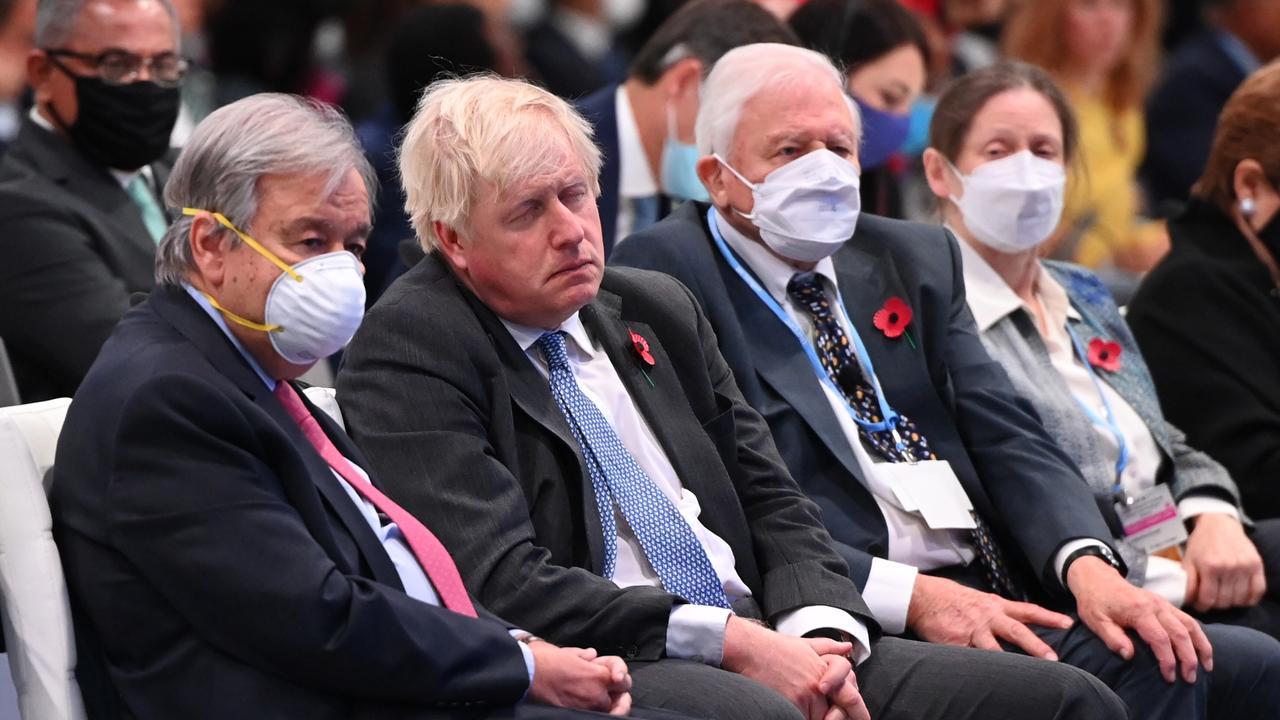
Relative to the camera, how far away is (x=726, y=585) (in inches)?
127

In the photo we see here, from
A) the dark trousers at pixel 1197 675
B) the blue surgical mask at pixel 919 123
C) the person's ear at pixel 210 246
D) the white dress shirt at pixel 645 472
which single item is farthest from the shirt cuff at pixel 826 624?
the blue surgical mask at pixel 919 123

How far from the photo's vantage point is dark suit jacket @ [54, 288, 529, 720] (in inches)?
99.7

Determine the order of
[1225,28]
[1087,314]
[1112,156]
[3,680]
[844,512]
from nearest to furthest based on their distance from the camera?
[3,680] < [844,512] < [1087,314] < [1112,156] < [1225,28]

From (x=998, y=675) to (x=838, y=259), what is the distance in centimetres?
110

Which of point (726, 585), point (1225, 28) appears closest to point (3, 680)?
point (726, 585)

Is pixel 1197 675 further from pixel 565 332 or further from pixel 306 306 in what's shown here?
pixel 306 306

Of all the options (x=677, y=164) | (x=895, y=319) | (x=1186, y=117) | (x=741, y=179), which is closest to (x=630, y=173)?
(x=677, y=164)

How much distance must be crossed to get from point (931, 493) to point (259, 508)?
161 cm

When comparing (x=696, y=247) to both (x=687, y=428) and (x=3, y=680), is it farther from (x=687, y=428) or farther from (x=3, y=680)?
(x=3, y=680)

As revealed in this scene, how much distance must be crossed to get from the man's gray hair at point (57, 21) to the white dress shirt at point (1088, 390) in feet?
7.20

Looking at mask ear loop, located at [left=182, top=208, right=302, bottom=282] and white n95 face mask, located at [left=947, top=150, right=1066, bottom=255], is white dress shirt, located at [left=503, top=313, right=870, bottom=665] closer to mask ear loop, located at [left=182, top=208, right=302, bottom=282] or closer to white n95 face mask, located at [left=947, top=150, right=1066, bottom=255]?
mask ear loop, located at [left=182, top=208, right=302, bottom=282]

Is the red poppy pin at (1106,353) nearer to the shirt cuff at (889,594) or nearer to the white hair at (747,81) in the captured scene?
the white hair at (747,81)

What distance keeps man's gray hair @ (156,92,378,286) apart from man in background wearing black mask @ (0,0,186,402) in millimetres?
1338

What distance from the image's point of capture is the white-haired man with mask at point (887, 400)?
3500 millimetres
